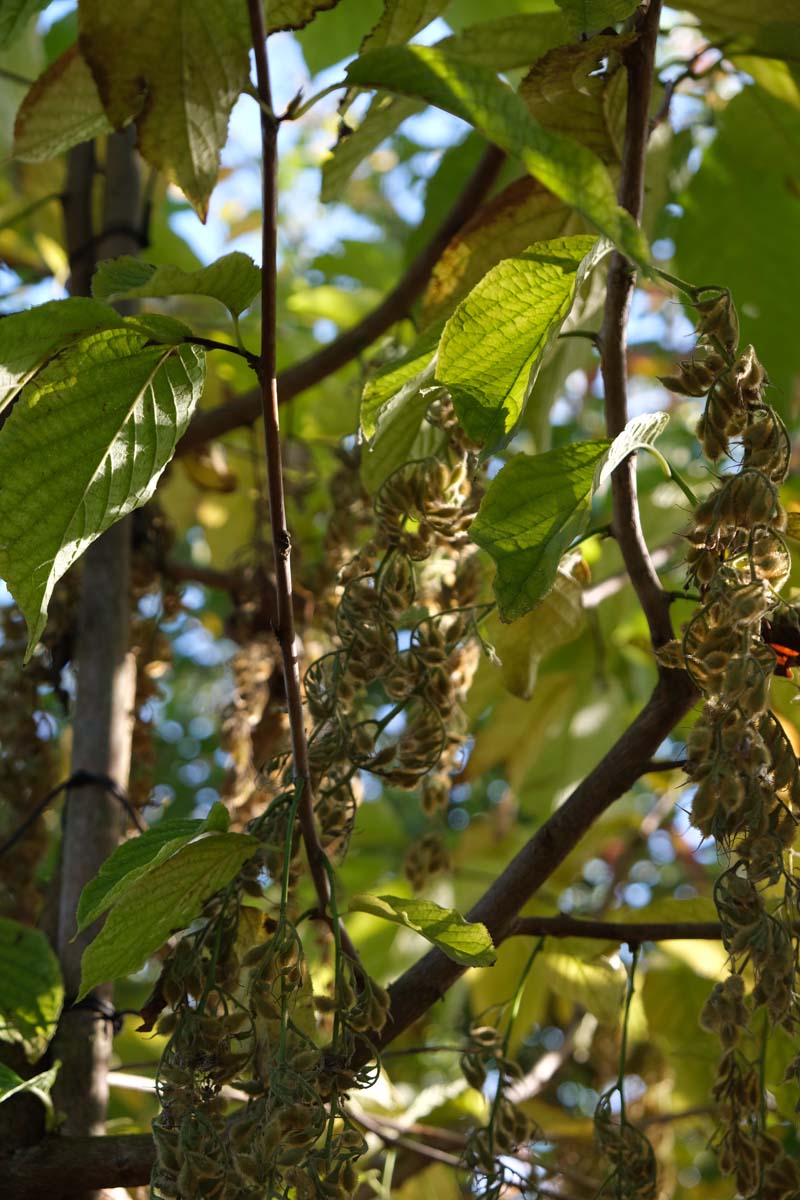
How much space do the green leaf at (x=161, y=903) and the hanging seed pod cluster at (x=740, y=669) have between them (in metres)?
0.20

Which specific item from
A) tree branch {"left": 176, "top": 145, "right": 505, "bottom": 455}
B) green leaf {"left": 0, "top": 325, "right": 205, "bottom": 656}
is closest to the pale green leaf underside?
green leaf {"left": 0, "top": 325, "right": 205, "bottom": 656}

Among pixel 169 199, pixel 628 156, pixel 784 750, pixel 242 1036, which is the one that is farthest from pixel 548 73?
pixel 169 199

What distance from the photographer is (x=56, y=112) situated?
70cm

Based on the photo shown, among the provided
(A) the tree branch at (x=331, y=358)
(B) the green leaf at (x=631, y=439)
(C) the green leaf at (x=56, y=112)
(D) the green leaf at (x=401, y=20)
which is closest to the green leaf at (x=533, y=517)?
(B) the green leaf at (x=631, y=439)

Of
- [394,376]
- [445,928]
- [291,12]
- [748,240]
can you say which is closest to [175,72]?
[291,12]

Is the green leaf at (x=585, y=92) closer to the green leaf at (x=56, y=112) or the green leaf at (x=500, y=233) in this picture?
the green leaf at (x=500, y=233)

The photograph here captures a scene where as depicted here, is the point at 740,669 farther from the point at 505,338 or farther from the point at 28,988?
the point at 28,988

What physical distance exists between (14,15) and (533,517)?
0.35 metres

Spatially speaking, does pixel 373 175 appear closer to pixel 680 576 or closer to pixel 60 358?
pixel 680 576

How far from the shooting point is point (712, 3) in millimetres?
771

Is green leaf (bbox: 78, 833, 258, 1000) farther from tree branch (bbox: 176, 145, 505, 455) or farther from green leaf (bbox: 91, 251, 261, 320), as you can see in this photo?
tree branch (bbox: 176, 145, 505, 455)

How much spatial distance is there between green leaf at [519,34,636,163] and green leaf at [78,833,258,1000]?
36 cm

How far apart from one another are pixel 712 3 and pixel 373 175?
6.33ft

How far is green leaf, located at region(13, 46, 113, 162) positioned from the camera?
2.18 ft
